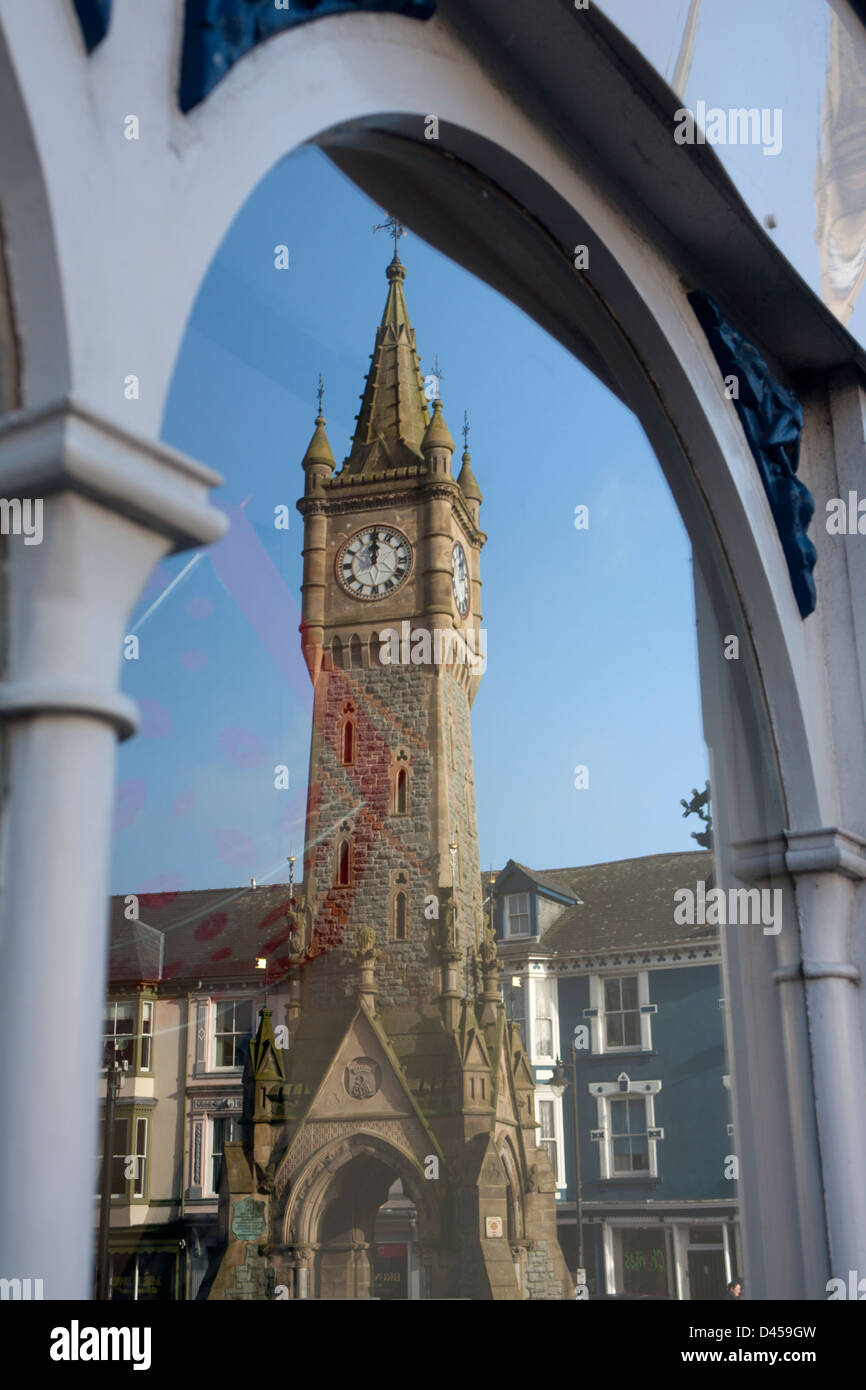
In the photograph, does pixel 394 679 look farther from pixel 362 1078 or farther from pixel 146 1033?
pixel 146 1033

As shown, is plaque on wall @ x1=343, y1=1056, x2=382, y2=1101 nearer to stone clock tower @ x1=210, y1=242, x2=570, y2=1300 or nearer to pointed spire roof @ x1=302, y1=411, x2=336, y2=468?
stone clock tower @ x1=210, y1=242, x2=570, y2=1300

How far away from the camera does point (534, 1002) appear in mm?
3152

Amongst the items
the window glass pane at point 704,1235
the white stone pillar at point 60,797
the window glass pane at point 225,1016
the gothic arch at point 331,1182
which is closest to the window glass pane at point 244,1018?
the window glass pane at point 225,1016

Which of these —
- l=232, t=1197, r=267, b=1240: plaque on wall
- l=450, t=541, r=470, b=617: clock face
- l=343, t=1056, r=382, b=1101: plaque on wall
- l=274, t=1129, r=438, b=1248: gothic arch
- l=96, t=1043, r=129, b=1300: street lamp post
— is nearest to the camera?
l=96, t=1043, r=129, b=1300: street lamp post

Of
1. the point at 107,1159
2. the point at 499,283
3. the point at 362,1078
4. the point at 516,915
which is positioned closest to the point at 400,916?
the point at 516,915

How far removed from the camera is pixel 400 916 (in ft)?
10.1

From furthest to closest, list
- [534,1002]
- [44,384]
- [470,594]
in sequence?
[470,594] < [534,1002] < [44,384]

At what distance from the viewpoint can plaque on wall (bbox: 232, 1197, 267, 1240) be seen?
2.57 meters

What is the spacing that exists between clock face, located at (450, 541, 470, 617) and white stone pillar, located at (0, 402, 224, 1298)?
1723mm

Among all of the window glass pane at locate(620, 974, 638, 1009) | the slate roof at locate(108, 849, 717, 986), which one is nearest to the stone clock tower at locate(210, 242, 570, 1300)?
the slate roof at locate(108, 849, 717, 986)

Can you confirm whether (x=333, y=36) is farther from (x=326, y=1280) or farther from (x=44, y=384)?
(x=326, y=1280)
